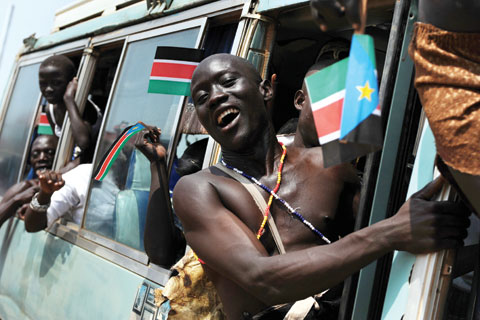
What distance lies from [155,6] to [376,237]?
2.66 metres

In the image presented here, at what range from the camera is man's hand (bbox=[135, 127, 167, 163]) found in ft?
9.88

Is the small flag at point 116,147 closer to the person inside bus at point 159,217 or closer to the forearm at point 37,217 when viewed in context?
the person inside bus at point 159,217

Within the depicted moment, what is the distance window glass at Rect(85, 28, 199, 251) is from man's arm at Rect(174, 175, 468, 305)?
1.41m

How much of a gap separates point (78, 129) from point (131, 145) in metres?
0.93

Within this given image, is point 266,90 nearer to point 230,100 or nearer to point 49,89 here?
point 230,100

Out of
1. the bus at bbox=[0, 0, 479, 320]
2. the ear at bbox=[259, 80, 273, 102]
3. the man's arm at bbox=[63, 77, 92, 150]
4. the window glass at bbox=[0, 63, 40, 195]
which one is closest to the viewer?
the bus at bbox=[0, 0, 479, 320]

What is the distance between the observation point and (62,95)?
4906 mm

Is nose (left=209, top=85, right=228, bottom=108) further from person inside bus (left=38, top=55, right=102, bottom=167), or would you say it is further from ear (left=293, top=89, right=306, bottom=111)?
person inside bus (left=38, top=55, right=102, bottom=167)

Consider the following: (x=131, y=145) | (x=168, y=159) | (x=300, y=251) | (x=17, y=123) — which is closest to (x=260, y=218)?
(x=300, y=251)

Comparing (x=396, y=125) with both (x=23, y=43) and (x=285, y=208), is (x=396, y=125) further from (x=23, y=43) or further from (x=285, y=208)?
(x=23, y=43)

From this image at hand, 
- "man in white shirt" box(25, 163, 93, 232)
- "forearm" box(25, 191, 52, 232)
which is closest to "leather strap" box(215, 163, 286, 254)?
"man in white shirt" box(25, 163, 93, 232)

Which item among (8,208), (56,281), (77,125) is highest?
(77,125)

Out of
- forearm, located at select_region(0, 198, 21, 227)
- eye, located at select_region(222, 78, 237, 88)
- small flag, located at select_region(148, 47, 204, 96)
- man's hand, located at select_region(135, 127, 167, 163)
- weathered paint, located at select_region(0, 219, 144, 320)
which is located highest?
small flag, located at select_region(148, 47, 204, 96)

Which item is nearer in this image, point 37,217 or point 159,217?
point 159,217
